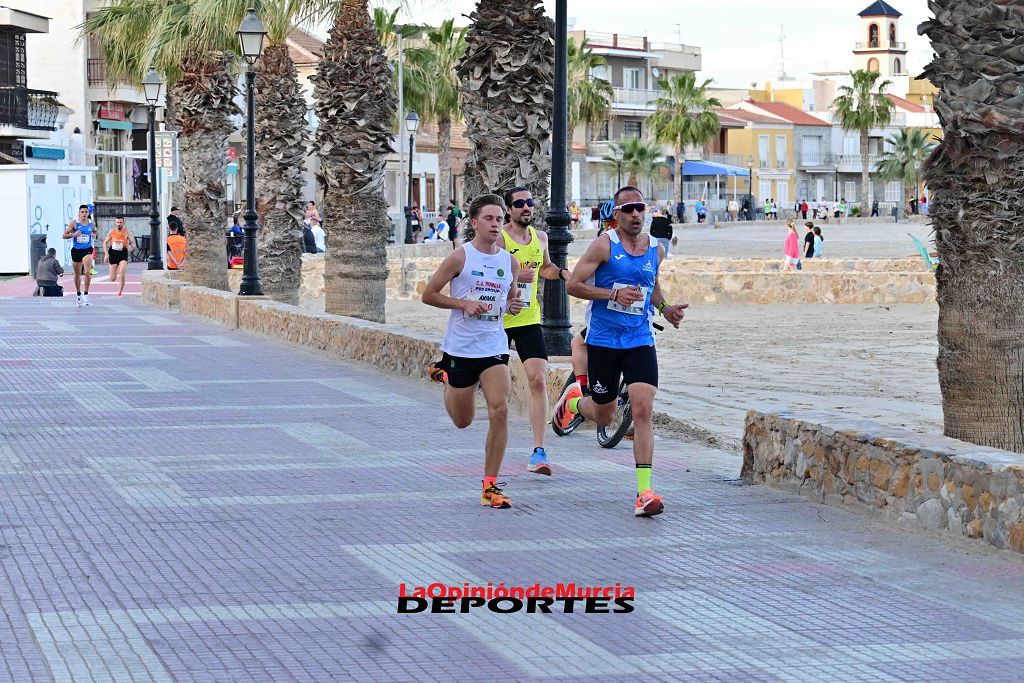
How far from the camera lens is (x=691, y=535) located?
7875 millimetres

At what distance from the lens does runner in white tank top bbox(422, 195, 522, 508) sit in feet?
28.0

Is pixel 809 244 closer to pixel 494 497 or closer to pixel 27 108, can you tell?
pixel 27 108

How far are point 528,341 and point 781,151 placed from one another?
109 metres

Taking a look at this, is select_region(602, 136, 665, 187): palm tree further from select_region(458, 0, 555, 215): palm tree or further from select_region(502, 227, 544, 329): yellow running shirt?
select_region(502, 227, 544, 329): yellow running shirt

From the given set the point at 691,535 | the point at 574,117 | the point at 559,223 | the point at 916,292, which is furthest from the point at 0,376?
the point at 574,117

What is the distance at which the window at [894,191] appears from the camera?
11775 cm

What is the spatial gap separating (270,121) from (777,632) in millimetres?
21762

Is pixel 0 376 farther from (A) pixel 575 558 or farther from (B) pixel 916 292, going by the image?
(B) pixel 916 292

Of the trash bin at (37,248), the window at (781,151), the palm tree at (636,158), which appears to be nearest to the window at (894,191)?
the window at (781,151)

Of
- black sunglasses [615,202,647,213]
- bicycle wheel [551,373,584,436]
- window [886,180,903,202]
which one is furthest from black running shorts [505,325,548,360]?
window [886,180,903,202]

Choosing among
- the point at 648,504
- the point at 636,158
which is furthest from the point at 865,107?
the point at 648,504

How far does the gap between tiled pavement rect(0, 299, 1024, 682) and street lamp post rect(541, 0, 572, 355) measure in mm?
1466

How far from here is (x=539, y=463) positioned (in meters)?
9.66

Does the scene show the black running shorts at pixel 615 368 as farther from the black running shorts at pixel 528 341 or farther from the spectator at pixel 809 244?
the spectator at pixel 809 244
